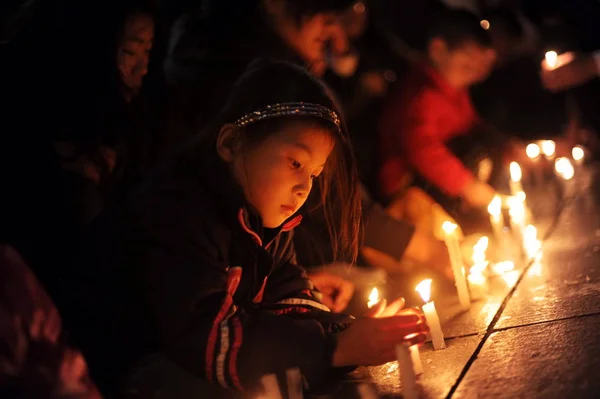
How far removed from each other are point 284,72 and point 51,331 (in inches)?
41.7

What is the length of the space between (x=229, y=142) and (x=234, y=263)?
0.38 metres

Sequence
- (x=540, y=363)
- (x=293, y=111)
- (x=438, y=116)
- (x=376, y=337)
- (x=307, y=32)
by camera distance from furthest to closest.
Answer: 1. (x=438, y=116)
2. (x=307, y=32)
3. (x=293, y=111)
4. (x=540, y=363)
5. (x=376, y=337)

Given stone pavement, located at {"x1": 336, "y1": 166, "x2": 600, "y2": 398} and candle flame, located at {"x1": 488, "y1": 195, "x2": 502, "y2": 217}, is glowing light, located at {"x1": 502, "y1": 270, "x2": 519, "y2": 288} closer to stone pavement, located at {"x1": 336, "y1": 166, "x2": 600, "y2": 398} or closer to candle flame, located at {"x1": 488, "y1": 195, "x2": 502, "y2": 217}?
stone pavement, located at {"x1": 336, "y1": 166, "x2": 600, "y2": 398}

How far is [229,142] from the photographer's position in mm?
2309

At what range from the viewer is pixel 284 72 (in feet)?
7.65

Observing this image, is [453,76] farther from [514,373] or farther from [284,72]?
[514,373]

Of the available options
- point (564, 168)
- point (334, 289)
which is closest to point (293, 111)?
point (334, 289)

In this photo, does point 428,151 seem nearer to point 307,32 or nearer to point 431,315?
point 307,32

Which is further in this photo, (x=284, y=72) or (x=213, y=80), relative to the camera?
(x=213, y=80)

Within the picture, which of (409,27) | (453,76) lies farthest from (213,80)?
(409,27)

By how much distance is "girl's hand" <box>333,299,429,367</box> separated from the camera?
191 centimetres

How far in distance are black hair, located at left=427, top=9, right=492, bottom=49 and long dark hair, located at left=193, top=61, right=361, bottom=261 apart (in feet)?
8.78

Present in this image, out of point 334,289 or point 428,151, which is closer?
point 334,289

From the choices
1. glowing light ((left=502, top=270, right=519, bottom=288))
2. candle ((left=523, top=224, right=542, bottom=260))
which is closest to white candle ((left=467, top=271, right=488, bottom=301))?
glowing light ((left=502, top=270, right=519, bottom=288))
